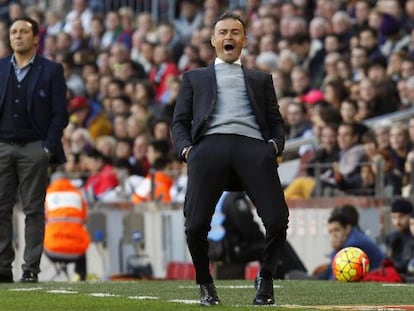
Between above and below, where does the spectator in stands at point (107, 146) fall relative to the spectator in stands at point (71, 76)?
below

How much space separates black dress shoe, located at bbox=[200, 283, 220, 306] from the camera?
10.4 m

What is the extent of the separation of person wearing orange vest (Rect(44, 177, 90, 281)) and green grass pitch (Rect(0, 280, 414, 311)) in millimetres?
4821

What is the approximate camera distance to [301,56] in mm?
22875

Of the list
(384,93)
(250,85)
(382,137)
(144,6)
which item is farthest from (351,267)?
(144,6)

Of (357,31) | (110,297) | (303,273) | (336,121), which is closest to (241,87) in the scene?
(110,297)

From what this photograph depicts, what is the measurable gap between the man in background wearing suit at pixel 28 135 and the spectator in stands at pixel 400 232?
401 cm

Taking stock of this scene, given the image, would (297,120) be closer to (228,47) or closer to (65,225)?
(65,225)

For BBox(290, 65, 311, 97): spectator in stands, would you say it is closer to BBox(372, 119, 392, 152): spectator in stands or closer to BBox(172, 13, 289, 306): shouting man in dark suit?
BBox(372, 119, 392, 152): spectator in stands

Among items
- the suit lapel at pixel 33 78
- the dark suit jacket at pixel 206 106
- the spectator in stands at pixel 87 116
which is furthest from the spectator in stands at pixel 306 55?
the dark suit jacket at pixel 206 106

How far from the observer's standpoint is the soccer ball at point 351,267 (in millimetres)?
14562

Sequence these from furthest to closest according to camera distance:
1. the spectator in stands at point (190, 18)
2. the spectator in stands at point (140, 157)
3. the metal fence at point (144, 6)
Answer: the metal fence at point (144, 6) → the spectator in stands at point (190, 18) → the spectator in stands at point (140, 157)

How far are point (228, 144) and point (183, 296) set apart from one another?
184 cm

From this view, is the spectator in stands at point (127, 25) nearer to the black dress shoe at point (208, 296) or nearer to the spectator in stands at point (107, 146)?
the spectator in stands at point (107, 146)

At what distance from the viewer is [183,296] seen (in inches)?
460
